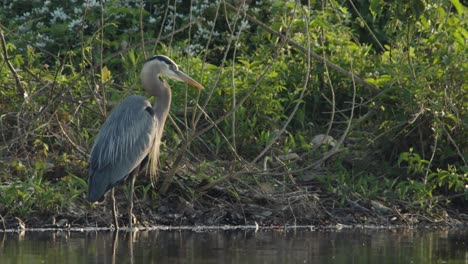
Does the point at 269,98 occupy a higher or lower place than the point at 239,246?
higher

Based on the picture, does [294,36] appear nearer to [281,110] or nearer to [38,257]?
[281,110]

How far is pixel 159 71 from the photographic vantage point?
33.0 feet

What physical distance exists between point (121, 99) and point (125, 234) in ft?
6.40

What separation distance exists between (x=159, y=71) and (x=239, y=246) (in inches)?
89.4

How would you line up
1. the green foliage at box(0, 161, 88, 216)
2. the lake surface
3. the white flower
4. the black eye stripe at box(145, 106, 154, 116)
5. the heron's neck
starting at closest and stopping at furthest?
the lake surface, the green foliage at box(0, 161, 88, 216), the black eye stripe at box(145, 106, 154, 116), the heron's neck, the white flower

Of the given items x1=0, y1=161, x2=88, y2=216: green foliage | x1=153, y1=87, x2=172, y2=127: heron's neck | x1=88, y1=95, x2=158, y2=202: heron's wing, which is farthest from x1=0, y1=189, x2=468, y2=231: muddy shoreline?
x1=153, y1=87, x2=172, y2=127: heron's neck

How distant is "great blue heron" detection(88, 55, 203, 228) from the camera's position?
938 cm

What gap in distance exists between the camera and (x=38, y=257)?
7.57 m

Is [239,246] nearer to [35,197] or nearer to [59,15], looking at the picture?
[35,197]

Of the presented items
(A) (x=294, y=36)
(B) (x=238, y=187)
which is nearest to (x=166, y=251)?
(B) (x=238, y=187)

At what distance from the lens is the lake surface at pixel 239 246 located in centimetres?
761

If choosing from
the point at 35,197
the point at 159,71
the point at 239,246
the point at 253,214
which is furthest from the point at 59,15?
the point at 239,246

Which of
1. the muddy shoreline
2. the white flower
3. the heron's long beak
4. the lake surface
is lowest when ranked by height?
the lake surface

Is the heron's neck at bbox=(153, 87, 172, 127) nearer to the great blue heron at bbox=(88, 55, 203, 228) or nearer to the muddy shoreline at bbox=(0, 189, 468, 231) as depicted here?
the great blue heron at bbox=(88, 55, 203, 228)
